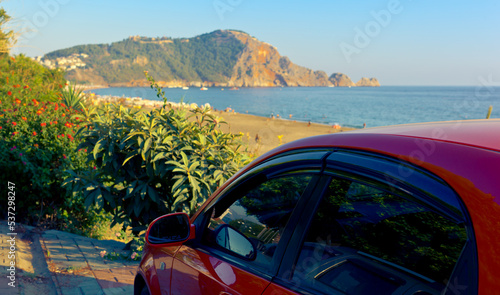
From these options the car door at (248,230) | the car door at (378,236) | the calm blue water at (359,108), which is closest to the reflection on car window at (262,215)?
the car door at (248,230)

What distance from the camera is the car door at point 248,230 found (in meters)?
1.51

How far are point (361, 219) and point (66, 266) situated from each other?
3.89m

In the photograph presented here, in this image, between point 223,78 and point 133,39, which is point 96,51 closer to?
point 133,39

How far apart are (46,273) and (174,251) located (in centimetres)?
284

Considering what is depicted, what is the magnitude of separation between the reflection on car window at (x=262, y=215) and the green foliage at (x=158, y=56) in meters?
96.2

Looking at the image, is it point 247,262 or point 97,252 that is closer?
point 247,262

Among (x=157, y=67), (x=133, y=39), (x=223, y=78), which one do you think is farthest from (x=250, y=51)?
(x=157, y=67)

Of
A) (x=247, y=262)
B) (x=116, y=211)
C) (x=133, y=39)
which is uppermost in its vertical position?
(x=133, y=39)

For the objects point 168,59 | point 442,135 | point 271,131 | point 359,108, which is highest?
point 168,59

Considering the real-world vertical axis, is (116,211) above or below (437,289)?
below

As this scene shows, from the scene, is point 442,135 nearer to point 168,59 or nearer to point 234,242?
point 234,242

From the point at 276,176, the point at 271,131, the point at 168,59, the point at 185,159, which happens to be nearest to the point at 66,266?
the point at 185,159

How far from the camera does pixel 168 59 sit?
383 feet

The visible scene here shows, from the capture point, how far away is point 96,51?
11369 cm
